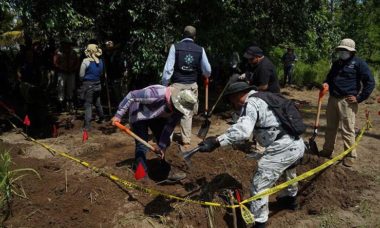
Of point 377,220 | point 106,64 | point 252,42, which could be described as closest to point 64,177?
point 377,220

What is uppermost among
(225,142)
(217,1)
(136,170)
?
(217,1)

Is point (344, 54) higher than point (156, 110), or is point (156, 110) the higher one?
point (344, 54)

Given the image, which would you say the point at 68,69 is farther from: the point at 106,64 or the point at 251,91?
the point at 251,91

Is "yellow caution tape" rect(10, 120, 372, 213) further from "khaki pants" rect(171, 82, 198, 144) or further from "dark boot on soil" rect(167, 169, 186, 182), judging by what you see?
"khaki pants" rect(171, 82, 198, 144)

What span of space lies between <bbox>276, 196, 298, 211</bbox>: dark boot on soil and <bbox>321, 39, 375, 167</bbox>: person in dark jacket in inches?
69.6

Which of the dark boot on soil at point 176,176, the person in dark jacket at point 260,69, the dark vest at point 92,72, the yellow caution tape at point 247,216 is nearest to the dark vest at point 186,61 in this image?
the person in dark jacket at point 260,69

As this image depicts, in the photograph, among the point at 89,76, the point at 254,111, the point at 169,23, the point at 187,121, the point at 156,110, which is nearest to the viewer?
the point at 254,111

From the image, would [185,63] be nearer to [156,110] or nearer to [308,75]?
[156,110]

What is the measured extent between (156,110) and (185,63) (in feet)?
5.68

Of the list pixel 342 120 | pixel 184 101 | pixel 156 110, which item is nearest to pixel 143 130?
pixel 156 110

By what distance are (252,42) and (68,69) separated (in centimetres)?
443

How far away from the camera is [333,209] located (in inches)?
197

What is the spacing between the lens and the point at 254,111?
12.6 feet

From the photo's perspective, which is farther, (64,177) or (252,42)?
(252,42)
